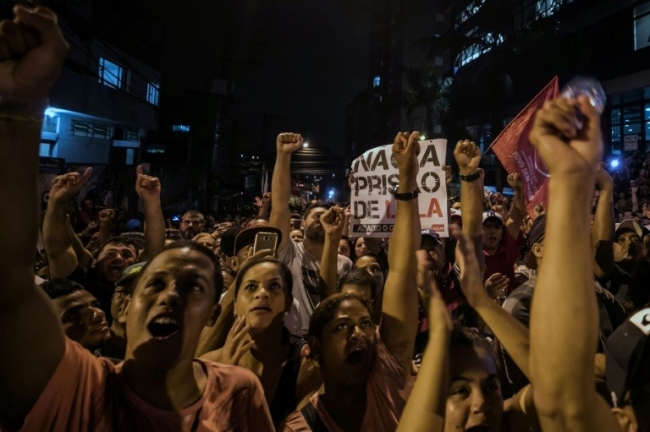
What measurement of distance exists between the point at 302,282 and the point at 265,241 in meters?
0.75

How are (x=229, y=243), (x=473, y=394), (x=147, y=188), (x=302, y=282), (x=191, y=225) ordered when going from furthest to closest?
(x=191, y=225) → (x=229, y=243) → (x=302, y=282) → (x=147, y=188) → (x=473, y=394)

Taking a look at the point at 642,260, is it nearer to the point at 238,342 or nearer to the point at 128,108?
the point at 238,342

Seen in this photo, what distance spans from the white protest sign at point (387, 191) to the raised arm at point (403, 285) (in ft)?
4.41

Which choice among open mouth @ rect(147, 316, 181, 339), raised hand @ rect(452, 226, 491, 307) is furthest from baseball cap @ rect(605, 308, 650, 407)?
open mouth @ rect(147, 316, 181, 339)

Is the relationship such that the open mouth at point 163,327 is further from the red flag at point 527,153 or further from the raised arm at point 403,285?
the red flag at point 527,153

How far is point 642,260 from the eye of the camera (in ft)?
15.4

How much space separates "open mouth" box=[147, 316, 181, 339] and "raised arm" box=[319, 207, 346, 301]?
1998 millimetres

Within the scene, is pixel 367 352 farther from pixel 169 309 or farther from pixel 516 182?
pixel 516 182

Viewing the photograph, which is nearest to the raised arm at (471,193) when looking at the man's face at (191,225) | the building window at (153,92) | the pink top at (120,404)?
the pink top at (120,404)

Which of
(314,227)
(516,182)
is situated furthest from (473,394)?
(516,182)

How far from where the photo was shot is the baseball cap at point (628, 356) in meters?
1.74

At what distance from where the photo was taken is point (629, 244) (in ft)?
16.4

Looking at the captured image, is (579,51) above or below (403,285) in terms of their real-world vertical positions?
above

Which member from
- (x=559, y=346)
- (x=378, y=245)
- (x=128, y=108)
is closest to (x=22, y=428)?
(x=559, y=346)
